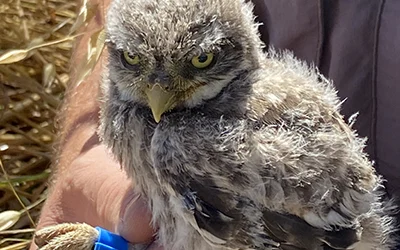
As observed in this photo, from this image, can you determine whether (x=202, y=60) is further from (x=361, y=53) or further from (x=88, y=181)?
(x=88, y=181)

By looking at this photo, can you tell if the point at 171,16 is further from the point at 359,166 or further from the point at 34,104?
the point at 34,104

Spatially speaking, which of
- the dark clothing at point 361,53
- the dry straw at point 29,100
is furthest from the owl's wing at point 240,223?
the dry straw at point 29,100

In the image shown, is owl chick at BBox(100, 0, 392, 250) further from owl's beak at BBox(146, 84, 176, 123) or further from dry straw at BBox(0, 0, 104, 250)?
dry straw at BBox(0, 0, 104, 250)

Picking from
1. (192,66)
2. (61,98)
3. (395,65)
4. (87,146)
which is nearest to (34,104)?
(61,98)

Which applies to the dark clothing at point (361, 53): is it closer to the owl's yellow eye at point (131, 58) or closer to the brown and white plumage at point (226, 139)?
the brown and white plumage at point (226, 139)

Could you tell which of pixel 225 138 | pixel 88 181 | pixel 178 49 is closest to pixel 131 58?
pixel 178 49
